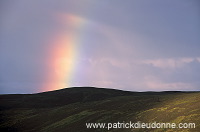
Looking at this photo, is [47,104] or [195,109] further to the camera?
[47,104]

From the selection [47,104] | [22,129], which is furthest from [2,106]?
[22,129]

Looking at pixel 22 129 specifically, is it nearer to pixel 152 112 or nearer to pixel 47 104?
pixel 152 112

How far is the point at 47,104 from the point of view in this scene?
438 feet

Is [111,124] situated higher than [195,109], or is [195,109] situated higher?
[195,109]

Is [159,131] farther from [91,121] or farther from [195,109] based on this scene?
[91,121]

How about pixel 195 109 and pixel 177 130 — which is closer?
pixel 177 130

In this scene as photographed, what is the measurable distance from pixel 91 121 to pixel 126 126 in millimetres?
14411

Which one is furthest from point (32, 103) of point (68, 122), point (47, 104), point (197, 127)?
point (197, 127)

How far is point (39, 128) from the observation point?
70.0 metres

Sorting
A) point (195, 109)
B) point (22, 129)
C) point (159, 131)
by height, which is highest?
point (195, 109)

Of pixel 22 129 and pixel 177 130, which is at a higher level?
pixel 177 130

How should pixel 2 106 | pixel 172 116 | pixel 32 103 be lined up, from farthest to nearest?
pixel 32 103 → pixel 2 106 → pixel 172 116

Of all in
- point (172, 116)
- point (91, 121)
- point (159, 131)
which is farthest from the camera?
point (91, 121)

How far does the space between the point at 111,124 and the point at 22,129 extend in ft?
109
